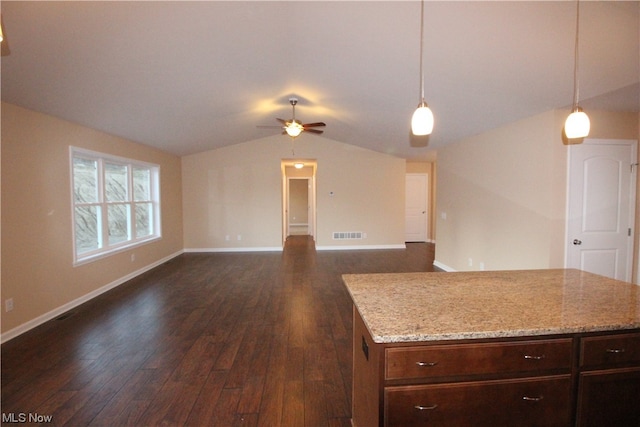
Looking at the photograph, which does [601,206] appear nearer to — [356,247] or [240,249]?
[356,247]

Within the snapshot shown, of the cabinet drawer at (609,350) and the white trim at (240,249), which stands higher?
the cabinet drawer at (609,350)

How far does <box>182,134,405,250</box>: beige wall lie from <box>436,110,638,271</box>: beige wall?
2.71 m

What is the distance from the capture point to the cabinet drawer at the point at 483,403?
1.21 metres

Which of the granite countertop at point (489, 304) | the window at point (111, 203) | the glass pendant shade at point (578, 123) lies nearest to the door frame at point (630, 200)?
the granite countertop at point (489, 304)

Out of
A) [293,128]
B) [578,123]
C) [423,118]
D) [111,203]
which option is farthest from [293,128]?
[578,123]

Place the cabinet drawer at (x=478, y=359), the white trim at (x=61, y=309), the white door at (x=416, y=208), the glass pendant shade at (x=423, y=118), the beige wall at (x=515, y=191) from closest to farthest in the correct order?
the cabinet drawer at (x=478, y=359) → the glass pendant shade at (x=423, y=118) → the white trim at (x=61, y=309) → the beige wall at (x=515, y=191) → the white door at (x=416, y=208)

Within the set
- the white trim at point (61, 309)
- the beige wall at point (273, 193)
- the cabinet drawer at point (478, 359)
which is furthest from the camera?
the beige wall at point (273, 193)

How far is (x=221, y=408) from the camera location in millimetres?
1991

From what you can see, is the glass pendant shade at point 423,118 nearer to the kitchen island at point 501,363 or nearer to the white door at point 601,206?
the kitchen island at point 501,363

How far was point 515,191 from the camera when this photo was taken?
3740 millimetres

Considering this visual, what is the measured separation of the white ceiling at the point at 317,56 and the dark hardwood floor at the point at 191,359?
96.6 inches

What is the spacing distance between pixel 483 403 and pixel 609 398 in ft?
2.04

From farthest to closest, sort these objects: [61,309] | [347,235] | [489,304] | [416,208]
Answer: [416,208] < [347,235] < [61,309] < [489,304]

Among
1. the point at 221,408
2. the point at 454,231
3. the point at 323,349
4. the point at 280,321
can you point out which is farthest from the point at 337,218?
the point at 221,408
